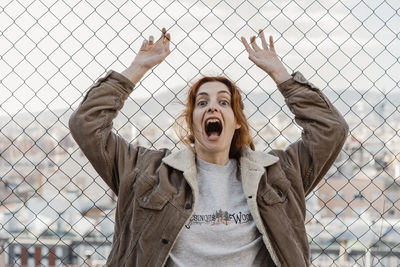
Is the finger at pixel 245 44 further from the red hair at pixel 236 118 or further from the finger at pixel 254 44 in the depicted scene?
the red hair at pixel 236 118

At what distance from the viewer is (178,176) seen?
7.04ft

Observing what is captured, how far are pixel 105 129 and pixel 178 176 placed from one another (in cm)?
37

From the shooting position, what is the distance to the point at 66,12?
243 centimetres

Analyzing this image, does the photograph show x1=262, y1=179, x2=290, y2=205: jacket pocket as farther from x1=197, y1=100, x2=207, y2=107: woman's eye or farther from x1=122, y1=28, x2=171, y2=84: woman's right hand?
x1=122, y1=28, x2=171, y2=84: woman's right hand

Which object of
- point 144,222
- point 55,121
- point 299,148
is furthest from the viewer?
point 55,121

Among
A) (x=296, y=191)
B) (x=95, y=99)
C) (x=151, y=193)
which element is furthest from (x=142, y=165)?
(x=296, y=191)

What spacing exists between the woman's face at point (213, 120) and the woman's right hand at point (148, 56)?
23 centimetres

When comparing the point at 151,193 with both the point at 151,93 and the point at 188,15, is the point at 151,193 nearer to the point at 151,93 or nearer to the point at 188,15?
the point at 151,93

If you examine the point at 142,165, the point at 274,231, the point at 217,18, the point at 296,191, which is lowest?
the point at 274,231

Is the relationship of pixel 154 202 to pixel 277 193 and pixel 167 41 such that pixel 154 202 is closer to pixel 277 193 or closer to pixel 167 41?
pixel 277 193

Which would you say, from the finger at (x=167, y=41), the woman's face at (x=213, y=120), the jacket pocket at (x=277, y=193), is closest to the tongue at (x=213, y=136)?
the woman's face at (x=213, y=120)

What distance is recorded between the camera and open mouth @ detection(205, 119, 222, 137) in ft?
6.96

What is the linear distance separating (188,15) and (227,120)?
0.62 metres

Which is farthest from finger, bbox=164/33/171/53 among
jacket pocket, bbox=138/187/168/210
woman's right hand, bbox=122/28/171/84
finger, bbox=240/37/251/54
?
jacket pocket, bbox=138/187/168/210
